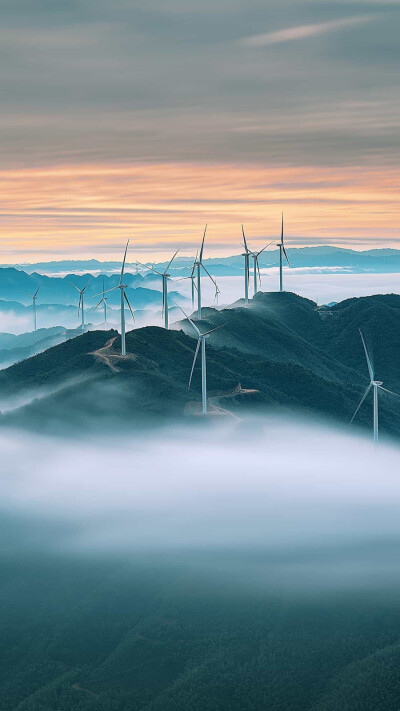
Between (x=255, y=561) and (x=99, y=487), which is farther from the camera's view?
(x=99, y=487)

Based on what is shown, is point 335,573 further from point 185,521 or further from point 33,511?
point 33,511

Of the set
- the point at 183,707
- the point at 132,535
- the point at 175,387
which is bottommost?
the point at 183,707

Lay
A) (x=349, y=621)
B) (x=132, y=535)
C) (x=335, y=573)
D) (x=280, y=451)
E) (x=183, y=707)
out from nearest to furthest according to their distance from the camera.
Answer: (x=183, y=707), (x=349, y=621), (x=335, y=573), (x=132, y=535), (x=280, y=451)

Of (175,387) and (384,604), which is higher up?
(175,387)

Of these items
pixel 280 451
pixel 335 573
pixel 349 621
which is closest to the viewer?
pixel 349 621

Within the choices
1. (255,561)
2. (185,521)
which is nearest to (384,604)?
(255,561)

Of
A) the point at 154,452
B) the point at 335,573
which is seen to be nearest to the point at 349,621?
the point at 335,573
